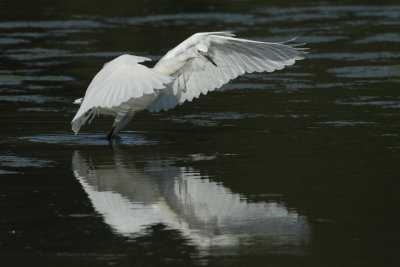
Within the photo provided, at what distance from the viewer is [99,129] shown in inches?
484

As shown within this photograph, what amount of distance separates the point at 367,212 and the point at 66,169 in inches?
128

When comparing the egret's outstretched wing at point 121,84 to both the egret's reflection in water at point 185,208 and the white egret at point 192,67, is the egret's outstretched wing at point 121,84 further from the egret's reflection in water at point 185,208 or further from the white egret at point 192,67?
the egret's reflection in water at point 185,208

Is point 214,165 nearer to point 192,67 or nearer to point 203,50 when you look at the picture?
point 203,50

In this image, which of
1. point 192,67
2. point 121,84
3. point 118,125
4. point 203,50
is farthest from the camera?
point 192,67

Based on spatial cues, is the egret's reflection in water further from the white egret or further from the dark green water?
the white egret

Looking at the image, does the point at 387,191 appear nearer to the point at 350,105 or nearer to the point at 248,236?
the point at 248,236

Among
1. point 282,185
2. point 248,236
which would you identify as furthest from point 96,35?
point 248,236

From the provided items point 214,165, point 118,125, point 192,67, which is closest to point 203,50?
point 192,67

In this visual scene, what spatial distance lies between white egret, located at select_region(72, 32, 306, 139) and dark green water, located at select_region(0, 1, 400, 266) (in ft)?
1.18

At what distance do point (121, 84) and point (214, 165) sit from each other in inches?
49.4

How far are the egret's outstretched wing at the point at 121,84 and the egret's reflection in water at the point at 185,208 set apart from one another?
65 centimetres

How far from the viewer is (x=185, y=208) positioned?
7926 mm

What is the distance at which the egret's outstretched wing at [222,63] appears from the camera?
37.6ft

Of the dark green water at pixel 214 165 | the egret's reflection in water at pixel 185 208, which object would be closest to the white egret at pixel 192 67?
the dark green water at pixel 214 165
